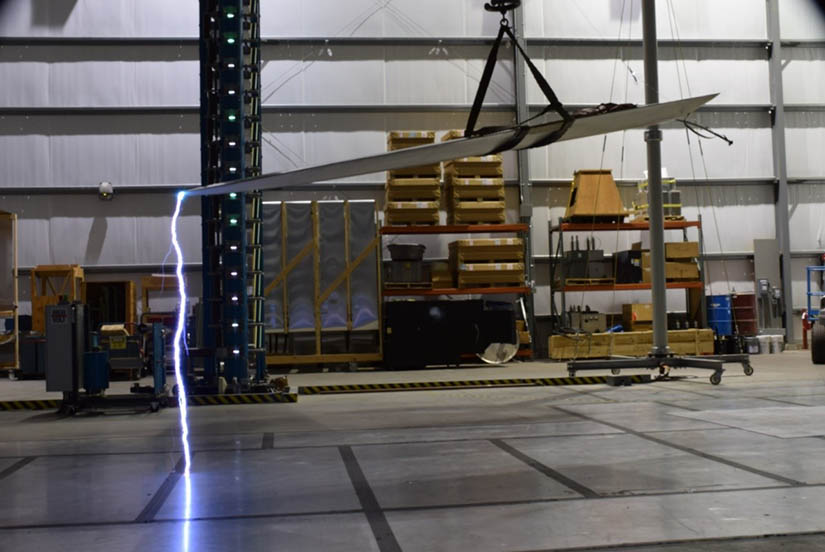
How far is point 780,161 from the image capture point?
18.7 m

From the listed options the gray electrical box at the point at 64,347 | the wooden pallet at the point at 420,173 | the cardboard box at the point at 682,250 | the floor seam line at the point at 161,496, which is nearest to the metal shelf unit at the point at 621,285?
the cardboard box at the point at 682,250


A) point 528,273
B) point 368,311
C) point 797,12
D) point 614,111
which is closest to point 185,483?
point 614,111

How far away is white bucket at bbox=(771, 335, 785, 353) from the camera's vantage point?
17.8 m

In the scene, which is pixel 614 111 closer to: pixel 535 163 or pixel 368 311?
pixel 368 311

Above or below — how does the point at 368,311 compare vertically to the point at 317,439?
above

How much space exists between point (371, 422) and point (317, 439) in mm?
1157

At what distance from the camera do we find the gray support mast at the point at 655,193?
11797mm

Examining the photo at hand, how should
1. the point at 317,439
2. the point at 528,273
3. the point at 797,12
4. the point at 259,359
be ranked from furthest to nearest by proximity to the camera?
the point at 797,12 < the point at 528,273 < the point at 259,359 < the point at 317,439

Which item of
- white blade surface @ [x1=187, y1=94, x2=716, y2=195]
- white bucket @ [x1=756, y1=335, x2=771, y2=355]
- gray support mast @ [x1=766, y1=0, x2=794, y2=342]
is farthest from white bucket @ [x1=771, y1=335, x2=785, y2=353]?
white blade surface @ [x1=187, y1=94, x2=716, y2=195]

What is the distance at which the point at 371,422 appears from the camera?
833 cm

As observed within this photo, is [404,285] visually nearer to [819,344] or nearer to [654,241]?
[654,241]

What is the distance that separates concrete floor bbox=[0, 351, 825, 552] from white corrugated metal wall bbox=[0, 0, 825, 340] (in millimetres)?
8382

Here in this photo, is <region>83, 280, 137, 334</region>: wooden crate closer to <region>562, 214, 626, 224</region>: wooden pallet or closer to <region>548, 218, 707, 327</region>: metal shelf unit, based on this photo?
<region>548, 218, 707, 327</region>: metal shelf unit

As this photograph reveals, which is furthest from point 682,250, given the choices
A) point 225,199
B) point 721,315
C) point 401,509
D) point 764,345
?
point 401,509
